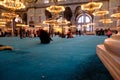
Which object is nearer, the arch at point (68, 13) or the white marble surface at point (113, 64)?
the white marble surface at point (113, 64)

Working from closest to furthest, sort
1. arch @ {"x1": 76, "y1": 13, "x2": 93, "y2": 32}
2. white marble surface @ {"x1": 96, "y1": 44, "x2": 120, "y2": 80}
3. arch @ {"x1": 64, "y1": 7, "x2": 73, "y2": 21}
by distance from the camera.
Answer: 1. white marble surface @ {"x1": 96, "y1": 44, "x2": 120, "y2": 80}
2. arch @ {"x1": 64, "y1": 7, "x2": 73, "y2": 21}
3. arch @ {"x1": 76, "y1": 13, "x2": 93, "y2": 32}

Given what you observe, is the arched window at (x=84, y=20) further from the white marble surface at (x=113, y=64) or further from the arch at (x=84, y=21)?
the white marble surface at (x=113, y=64)

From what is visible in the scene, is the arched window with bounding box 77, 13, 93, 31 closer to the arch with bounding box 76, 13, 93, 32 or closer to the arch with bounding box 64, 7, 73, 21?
the arch with bounding box 76, 13, 93, 32

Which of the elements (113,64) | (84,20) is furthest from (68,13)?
(113,64)

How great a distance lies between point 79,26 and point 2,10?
13.0 meters

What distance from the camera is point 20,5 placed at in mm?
16344

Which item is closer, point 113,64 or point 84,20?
point 113,64

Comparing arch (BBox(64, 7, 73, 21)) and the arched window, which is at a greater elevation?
arch (BBox(64, 7, 73, 21))

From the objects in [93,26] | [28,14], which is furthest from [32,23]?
[93,26]

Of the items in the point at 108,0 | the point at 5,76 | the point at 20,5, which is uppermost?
the point at 108,0

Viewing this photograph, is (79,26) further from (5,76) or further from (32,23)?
(5,76)

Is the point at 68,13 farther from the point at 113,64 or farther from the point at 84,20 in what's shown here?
the point at 113,64

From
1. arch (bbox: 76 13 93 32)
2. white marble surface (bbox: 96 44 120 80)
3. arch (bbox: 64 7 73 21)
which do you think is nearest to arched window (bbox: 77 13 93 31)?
arch (bbox: 76 13 93 32)

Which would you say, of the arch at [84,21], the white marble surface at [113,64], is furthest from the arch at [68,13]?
the white marble surface at [113,64]
